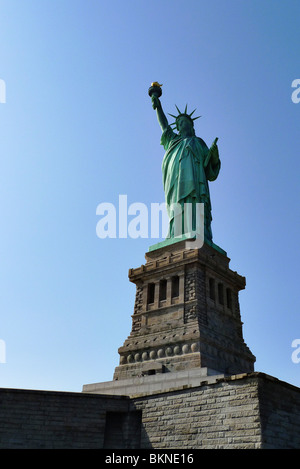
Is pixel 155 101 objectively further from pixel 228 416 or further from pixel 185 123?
pixel 228 416

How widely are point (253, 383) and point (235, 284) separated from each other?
14.6m

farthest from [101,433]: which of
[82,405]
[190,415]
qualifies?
[190,415]

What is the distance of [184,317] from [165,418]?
816 cm

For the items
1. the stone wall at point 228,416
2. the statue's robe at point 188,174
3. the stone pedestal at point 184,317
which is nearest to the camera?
the stone wall at point 228,416

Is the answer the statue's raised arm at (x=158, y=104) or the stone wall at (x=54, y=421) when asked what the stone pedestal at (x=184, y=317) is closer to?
the stone wall at (x=54, y=421)

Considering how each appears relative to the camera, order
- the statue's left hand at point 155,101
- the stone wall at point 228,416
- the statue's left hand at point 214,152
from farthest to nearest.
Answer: the statue's left hand at point 155,101 < the statue's left hand at point 214,152 < the stone wall at point 228,416

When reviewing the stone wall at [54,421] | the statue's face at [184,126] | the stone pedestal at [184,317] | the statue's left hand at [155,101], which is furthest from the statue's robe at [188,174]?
the stone wall at [54,421]

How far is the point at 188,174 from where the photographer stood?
95.3 ft

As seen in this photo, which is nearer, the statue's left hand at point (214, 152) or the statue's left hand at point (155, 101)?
the statue's left hand at point (214, 152)

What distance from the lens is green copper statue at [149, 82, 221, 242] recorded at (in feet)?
93.8

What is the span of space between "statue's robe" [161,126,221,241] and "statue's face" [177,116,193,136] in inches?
36.1

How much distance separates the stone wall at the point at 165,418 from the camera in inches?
523

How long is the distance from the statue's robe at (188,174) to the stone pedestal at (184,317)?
9.24ft
